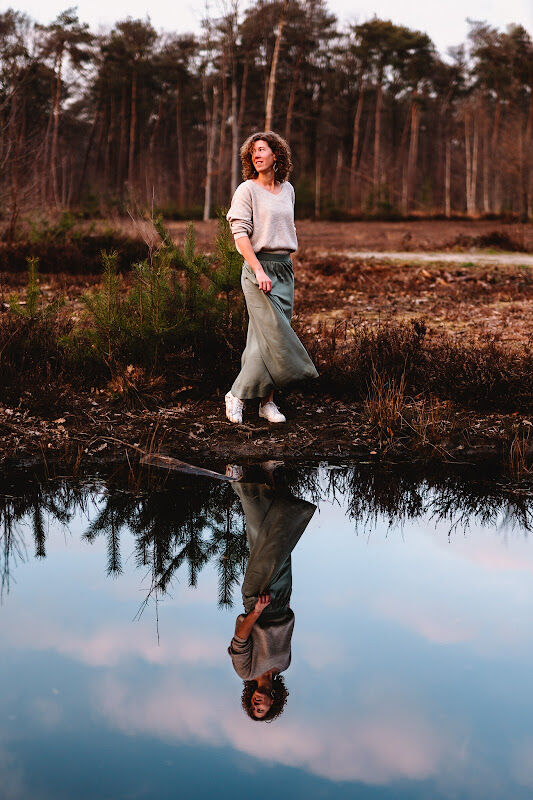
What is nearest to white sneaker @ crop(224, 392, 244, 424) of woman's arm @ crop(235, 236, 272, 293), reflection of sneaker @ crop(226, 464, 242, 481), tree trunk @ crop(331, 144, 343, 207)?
reflection of sneaker @ crop(226, 464, 242, 481)

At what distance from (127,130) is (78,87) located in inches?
235

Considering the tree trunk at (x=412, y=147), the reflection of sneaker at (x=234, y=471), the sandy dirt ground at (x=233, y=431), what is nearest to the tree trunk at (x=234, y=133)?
the tree trunk at (x=412, y=147)

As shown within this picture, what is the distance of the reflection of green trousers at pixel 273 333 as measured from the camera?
635 centimetres

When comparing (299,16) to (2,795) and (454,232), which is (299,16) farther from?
(2,795)

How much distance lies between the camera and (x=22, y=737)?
2.84m

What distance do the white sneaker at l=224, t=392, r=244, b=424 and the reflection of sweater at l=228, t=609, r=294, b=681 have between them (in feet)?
10.7

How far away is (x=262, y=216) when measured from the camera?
6160 mm

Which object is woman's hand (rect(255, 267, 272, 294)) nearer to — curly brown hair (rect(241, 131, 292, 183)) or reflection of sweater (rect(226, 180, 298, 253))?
reflection of sweater (rect(226, 180, 298, 253))

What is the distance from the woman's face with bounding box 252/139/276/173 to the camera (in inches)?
238

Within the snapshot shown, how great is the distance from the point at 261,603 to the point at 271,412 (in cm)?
313

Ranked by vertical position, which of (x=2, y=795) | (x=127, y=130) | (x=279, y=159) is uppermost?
(x=127, y=130)

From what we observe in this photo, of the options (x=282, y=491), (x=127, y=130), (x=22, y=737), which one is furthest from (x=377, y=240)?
(x=127, y=130)

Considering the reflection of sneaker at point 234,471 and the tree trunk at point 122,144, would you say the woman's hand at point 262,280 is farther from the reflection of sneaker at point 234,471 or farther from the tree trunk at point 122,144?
the tree trunk at point 122,144

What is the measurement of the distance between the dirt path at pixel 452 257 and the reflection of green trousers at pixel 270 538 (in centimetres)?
1296
